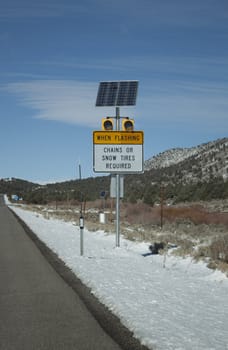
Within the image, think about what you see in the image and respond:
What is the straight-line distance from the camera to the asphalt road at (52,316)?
7070 mm

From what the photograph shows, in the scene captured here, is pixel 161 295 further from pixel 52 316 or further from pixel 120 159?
pixel 120 159

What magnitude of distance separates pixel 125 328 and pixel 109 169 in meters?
12.1

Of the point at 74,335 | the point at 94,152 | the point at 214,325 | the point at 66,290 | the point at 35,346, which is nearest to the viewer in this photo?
the point at 35,346

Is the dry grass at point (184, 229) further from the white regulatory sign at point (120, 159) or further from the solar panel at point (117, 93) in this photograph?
the solar panel at point (117, 93)

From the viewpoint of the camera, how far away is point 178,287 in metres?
11.4

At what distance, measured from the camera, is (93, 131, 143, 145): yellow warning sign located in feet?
64.4

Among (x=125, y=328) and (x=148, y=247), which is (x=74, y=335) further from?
(x=148, y=247)

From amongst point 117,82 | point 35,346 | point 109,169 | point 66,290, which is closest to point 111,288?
point 66,290

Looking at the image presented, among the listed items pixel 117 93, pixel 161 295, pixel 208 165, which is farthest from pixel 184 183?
pixel 161 295

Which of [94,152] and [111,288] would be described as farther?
[94,152]

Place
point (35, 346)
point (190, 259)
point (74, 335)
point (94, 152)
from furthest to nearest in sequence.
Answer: point (94, 152), point (190, 259), point (74, 335), point (35, 346)

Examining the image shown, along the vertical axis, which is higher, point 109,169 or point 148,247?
point 109,169

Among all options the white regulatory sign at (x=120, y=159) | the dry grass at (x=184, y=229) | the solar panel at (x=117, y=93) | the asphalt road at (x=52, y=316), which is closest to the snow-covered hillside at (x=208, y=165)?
the dry grass at (x=184, y=229)

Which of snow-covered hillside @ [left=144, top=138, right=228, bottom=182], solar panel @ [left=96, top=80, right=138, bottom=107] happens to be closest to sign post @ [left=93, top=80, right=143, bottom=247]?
solar panel @ [left=96, top=80, right=138, bottom=107]
